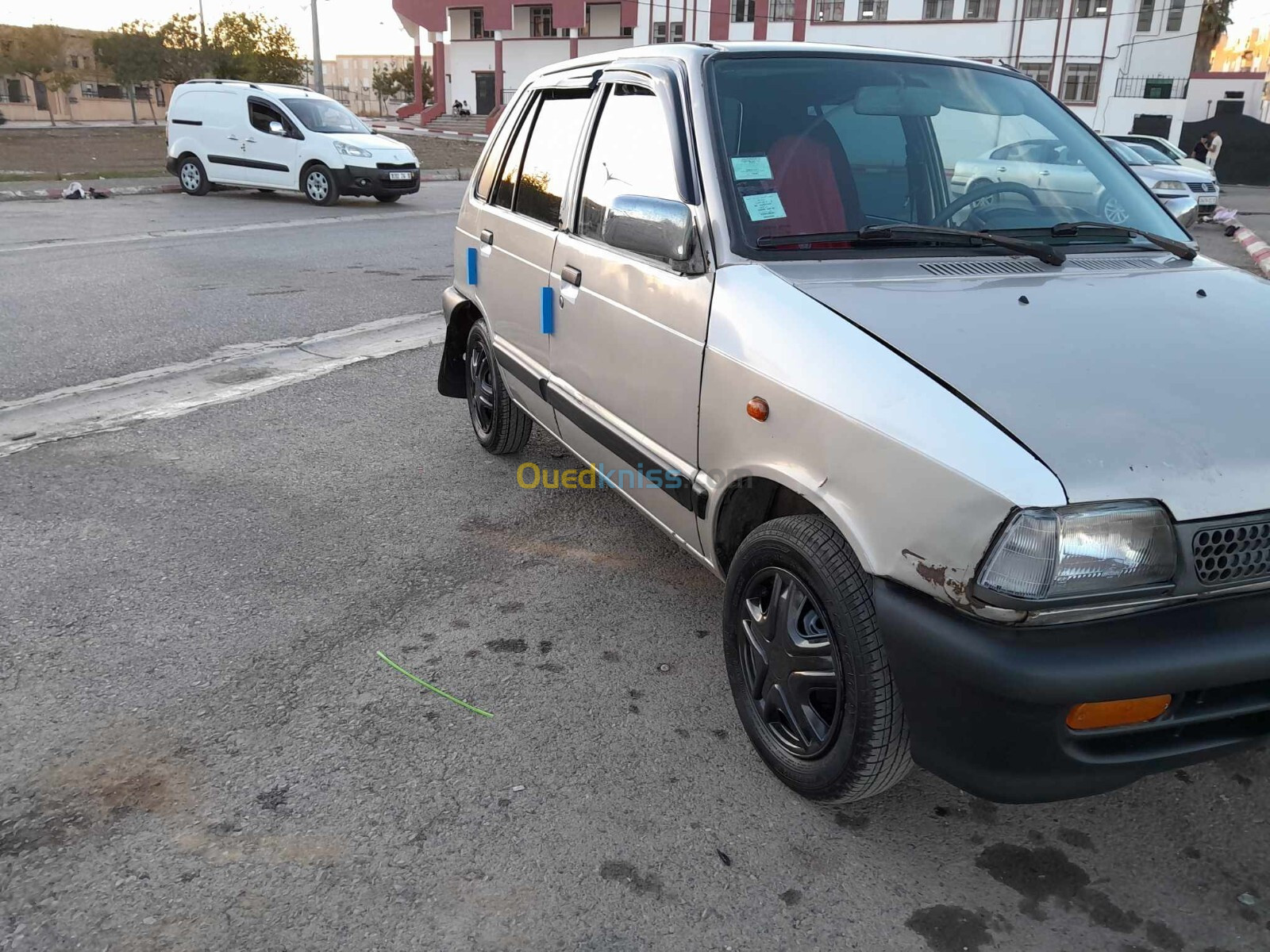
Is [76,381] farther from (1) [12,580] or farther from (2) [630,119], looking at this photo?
(2) [630,119]

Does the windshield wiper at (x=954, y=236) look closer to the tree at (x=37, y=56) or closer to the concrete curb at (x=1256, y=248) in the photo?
the concrete curb at (x=1256, y=248)

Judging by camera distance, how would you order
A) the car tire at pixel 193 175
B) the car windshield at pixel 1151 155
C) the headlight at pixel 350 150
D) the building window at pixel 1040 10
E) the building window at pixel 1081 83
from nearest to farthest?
the headlight at pixel 350 150, the car tire at pixel 193 175, the car windshield at pixel 1151 155, the building window at pixel 1040 10, the building window at pixel 1081 83

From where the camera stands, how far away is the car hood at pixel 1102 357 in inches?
79.0

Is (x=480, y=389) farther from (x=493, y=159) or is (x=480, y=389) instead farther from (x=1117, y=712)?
(x=1117, y=712)

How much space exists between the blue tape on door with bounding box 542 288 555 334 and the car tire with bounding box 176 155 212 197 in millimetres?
16996

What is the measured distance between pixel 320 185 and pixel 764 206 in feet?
53.9

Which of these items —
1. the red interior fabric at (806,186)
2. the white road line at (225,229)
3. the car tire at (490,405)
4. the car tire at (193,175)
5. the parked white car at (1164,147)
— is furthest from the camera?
the parked white car at (1164,147)

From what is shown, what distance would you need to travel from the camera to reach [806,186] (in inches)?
120

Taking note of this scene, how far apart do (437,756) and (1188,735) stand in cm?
182

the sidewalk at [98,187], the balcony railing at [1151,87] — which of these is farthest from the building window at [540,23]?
the sidewalk at [98,187]

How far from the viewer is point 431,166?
91.2 feet

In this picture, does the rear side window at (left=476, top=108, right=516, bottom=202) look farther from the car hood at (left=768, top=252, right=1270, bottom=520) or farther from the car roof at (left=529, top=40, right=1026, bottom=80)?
the car hood at (left=768, top=252, right=1270, bottom=520)

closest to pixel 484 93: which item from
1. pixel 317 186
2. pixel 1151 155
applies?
pixel 317 186

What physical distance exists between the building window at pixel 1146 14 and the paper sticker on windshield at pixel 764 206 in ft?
168
